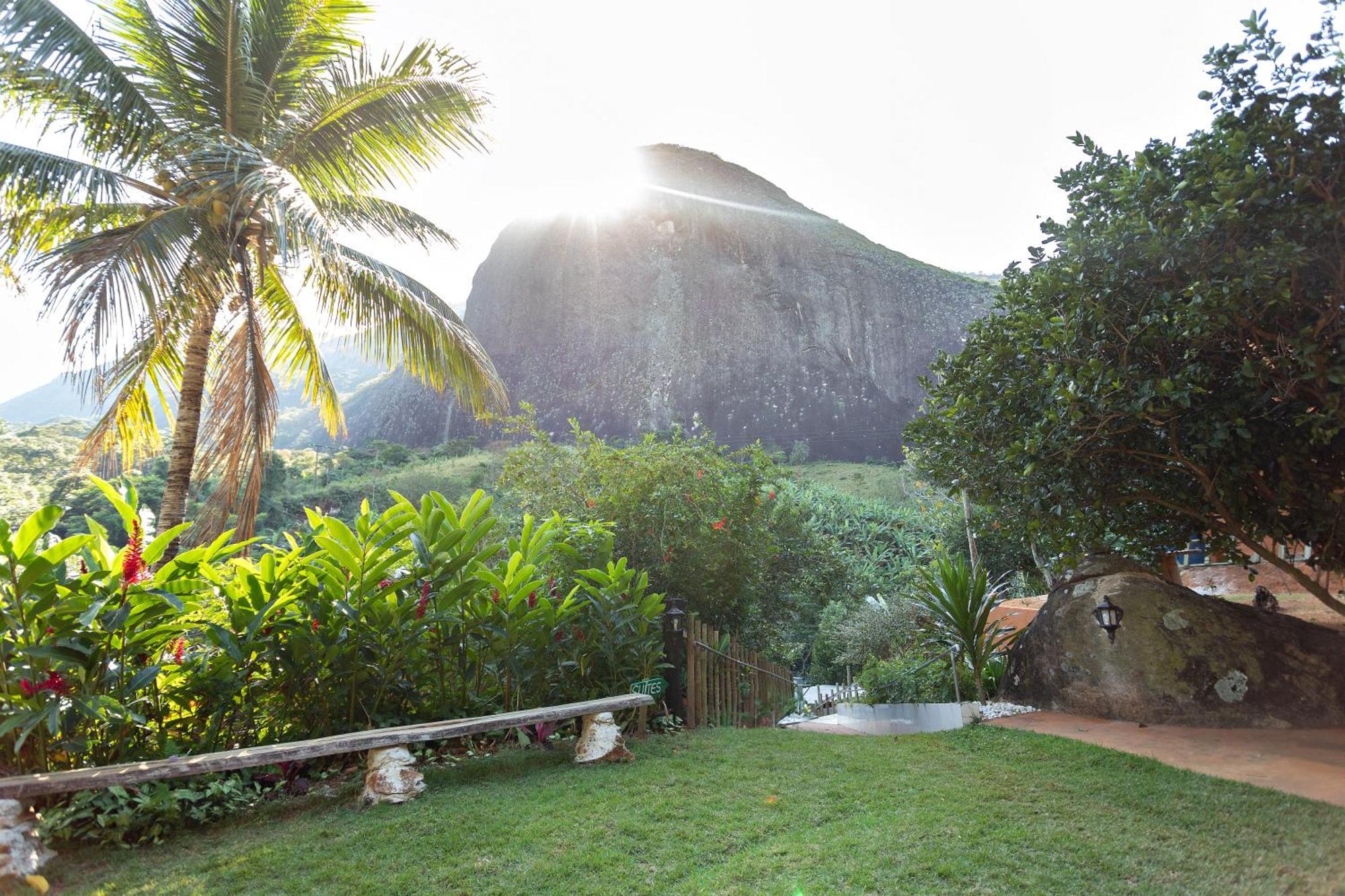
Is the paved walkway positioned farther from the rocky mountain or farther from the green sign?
the rocky mountain

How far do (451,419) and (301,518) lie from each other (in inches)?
794

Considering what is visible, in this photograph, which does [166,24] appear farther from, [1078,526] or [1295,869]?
[1295,869]

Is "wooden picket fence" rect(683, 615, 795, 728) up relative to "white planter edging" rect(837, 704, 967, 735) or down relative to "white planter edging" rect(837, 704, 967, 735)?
up

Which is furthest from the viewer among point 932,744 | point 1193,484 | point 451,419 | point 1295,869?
point 451,419

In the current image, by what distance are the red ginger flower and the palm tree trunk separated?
8.47 ft

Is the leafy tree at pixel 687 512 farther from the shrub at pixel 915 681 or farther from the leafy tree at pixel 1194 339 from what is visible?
the leafy tree at pixel 1194 339

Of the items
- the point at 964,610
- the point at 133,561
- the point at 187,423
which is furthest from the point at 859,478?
the point at 133,561

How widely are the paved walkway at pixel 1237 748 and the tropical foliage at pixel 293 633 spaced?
340 cm

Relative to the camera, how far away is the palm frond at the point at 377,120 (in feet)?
21.5

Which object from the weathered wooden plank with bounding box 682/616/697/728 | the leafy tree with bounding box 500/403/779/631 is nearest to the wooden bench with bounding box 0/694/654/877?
the weathered wooden plank with bounding box 682/616/697/728

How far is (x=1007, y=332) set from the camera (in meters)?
5.46

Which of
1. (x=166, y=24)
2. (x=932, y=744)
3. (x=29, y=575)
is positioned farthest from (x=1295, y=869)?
(x=166, y=24)

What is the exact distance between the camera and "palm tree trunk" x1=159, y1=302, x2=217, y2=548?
553 cm

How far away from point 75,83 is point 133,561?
428 centimetres
